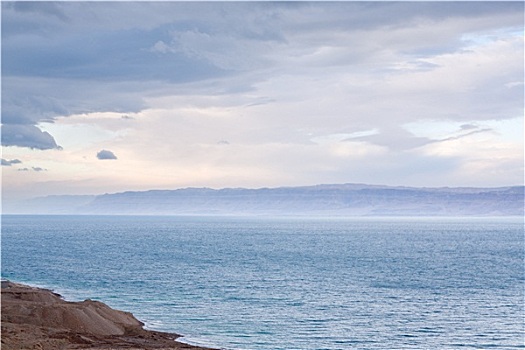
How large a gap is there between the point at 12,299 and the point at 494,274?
69.6 m

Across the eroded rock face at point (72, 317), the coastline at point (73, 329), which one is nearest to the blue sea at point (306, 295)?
the coastline at point (73, 329)

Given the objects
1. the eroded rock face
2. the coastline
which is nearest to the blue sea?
the coastline

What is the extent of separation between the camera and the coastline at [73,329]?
4116 centimetres

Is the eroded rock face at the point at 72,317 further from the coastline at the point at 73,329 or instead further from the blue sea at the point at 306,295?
the blue sea at the point at 306,295

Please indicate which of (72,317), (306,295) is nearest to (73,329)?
(72,317)

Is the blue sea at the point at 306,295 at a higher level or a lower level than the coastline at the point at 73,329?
lower

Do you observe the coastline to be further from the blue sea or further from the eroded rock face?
the blue sea

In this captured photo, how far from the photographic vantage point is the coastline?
135ft

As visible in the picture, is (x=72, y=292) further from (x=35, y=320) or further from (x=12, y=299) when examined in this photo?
(x=35, y=320)

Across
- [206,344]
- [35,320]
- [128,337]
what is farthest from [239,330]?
[35,320]

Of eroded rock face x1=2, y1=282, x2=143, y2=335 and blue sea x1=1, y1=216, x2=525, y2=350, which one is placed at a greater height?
eroded rock face x1=2, y1=282, x2=143, y2=335

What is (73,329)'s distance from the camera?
4766cm

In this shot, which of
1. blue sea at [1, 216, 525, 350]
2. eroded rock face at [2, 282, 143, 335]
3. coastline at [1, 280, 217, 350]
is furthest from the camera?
blue sea at [1, 216, 525, 350]

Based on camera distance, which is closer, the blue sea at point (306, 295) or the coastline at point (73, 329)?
the coastline at point (73, 329)
